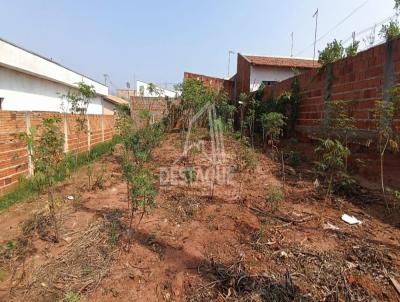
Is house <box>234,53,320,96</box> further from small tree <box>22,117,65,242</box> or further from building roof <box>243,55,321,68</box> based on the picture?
small tree <box>22,117,65,242</box>

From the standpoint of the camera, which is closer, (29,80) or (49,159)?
(49,159)

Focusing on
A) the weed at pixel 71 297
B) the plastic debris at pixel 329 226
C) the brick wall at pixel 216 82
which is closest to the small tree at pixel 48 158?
the weed at pixel 71 297

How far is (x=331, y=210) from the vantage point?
3541mm

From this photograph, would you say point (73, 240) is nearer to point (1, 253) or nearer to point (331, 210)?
point (1, 253)

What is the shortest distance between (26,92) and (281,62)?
1172 centimetres

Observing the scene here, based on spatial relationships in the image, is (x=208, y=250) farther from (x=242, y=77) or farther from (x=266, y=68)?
(x=242, y=77)

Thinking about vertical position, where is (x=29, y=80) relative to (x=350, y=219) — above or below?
above

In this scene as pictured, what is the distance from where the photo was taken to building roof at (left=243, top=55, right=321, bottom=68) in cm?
1447

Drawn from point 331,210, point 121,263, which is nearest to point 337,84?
point 331,210

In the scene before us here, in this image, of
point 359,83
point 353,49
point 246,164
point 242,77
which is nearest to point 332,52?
point 353,49

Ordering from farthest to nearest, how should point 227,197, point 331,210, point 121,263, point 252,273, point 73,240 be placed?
point 227,197 < point 331,210 < point 73,240 < point 121,263 < point 252,273

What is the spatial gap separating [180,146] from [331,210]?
5.07 metres

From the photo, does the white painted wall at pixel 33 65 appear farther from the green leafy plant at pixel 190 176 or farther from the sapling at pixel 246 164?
the sapling at pixel 246 164

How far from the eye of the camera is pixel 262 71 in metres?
14.8
